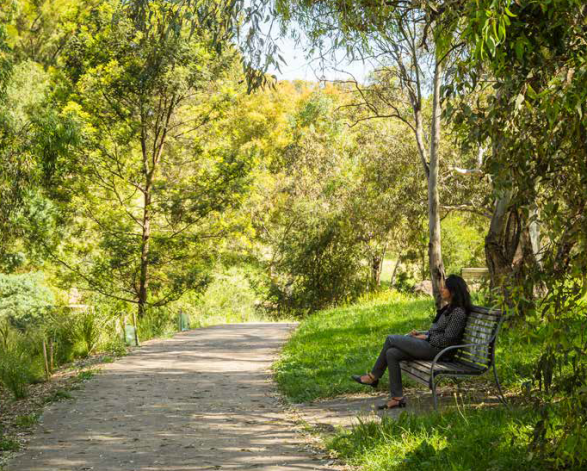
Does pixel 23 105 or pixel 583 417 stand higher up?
pixel 23 105

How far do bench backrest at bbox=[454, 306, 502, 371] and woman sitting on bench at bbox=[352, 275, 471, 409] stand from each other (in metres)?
0.11

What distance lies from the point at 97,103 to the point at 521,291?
16.0 metres

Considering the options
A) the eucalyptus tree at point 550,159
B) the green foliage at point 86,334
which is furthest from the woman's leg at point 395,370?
the green foliage at point 86,334

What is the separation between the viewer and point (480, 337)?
703 centimetres

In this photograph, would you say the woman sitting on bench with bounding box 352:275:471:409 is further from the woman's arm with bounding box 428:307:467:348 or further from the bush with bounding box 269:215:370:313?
the bush with bounding box 269:215:370:313

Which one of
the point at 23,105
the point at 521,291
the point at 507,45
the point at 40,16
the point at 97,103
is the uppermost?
the point at 40,16

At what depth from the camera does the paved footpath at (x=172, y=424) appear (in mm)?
5844

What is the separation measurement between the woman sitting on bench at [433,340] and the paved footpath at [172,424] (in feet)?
4.08

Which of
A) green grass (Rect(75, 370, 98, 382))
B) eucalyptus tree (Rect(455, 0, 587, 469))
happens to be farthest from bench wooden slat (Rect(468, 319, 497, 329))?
green grass (Rect(75, 370, 98, 382))

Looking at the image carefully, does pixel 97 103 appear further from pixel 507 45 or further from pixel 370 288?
pixel 507 45

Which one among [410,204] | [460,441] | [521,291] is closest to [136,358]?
[460,441]

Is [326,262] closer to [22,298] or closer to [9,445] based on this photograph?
[22,298]

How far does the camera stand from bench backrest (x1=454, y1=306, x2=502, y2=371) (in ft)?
22.2

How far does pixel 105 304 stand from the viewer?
851 inches
